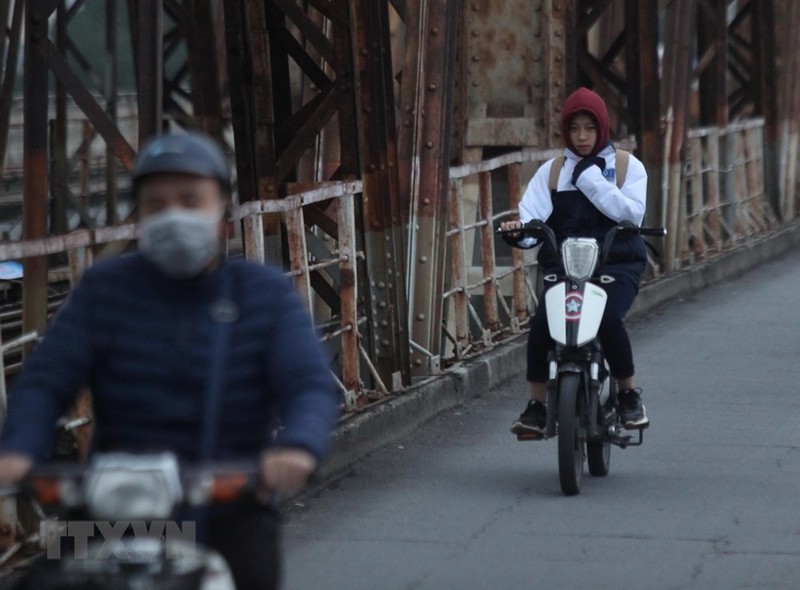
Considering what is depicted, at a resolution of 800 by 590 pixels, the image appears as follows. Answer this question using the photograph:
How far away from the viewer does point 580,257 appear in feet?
26.7

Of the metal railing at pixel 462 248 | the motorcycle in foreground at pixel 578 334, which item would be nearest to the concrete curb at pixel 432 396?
the metal railing at pixel 462 248

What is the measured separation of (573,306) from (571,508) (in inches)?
35.9

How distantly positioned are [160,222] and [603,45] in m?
25.3

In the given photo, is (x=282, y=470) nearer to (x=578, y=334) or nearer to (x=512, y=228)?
(x=578, y=334)

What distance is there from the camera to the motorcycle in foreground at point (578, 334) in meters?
Result: 8.03

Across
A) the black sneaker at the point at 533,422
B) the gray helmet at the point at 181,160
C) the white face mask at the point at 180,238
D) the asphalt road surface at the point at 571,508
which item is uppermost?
the gray helmet at the point at 181,160

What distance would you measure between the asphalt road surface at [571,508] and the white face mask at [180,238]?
2.96m

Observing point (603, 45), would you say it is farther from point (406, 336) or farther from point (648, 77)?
point (406, 336)

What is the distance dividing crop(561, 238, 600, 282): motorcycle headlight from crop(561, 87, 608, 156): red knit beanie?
0.42m

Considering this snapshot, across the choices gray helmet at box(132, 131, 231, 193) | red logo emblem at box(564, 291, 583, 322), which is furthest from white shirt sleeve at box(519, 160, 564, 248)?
gray helmet at box(132, 131, 231, 193)

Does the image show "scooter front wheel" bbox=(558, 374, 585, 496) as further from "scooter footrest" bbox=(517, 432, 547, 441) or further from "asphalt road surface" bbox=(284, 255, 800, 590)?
A: "scooter footrest" bbox=(517, 432, 547, 441)

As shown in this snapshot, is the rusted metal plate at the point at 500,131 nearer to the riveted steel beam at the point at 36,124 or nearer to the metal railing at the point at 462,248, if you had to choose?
the metal railing at the point at 462,248

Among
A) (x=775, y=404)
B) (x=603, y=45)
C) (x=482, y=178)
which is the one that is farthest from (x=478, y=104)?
(x=603, y=45)

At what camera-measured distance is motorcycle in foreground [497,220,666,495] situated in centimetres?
803
